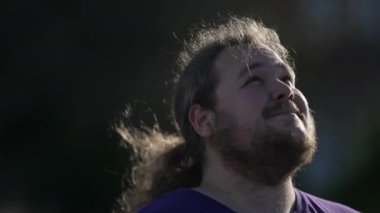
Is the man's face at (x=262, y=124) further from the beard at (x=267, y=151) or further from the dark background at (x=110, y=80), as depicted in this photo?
the dark background at (x=110, y=80)

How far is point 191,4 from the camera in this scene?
29.2 ft

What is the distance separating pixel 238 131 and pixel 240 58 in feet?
1.02

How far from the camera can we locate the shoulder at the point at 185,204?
Answer: 2.83 meters

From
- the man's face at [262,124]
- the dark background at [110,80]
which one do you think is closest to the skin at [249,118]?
the man's face at [262,124]

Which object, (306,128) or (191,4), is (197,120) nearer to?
(306,128)

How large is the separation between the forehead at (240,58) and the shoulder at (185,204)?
1.55 ft

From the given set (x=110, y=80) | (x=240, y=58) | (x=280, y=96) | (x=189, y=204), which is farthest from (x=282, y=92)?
(x=110, y=80)

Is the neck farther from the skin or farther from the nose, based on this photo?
the nose

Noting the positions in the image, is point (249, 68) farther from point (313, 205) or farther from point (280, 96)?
point (313, 205)

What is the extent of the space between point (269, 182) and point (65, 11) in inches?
273

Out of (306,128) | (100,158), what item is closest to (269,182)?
(306,128)

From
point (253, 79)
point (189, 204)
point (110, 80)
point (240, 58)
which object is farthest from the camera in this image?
point (110, 80)

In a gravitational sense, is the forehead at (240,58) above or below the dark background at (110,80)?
above

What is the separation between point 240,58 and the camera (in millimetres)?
3084
